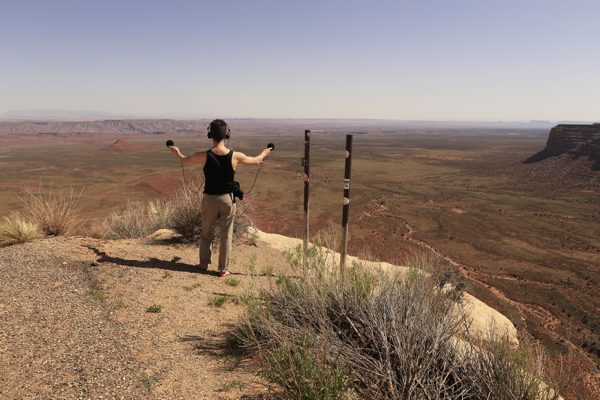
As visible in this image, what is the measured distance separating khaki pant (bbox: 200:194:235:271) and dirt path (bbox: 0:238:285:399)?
12.9 inches

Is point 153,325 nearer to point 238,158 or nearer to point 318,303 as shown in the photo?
point 318,303

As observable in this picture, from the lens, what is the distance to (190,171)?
144 ft

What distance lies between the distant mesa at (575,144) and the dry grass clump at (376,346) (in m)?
55.1

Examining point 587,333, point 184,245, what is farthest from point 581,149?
point 184,245

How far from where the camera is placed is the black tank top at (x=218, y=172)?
4.74 m

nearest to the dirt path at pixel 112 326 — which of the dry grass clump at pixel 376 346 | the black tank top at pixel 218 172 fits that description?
the dry grass clump at pixel 376 346

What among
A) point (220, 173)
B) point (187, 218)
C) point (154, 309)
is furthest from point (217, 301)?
point (187, 218)

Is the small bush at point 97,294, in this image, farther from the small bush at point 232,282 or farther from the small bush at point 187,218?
the small bush at point 187,218

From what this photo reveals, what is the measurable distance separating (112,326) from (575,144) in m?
66.9

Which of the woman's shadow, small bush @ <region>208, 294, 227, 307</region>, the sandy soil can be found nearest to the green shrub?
the sandy soil

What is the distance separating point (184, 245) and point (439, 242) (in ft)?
57.5

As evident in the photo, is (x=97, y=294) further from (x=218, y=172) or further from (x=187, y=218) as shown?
(x=187, y=218)

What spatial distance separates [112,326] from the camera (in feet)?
11.9

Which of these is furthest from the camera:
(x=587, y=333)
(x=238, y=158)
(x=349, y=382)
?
(x=587, y=333)
